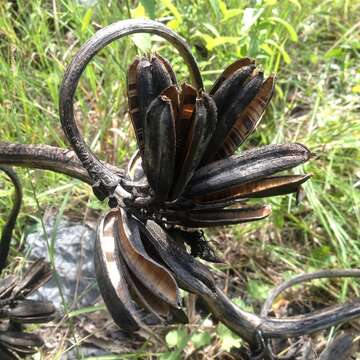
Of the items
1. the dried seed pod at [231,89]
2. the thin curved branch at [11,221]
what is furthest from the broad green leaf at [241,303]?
the dried seed pod at [231,89]

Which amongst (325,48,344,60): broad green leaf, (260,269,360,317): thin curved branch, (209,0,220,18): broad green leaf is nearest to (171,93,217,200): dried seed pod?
(260,269,360,317): thin curved branch

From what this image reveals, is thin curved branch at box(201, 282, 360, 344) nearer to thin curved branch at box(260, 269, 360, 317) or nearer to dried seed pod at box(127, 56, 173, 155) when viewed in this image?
thin curved branch at box(260, 269, 360, 317)

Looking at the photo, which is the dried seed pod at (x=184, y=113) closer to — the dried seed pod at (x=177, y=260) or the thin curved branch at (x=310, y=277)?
the dried seed pod at (x=177, y=260)

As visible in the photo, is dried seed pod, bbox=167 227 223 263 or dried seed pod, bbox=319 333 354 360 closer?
dried seed pod, bbox=167 227 223 263

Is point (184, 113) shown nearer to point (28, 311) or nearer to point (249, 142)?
point (28, 311)

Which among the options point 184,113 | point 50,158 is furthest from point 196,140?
point 50,158

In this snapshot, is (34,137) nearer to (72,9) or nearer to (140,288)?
(72,9)
